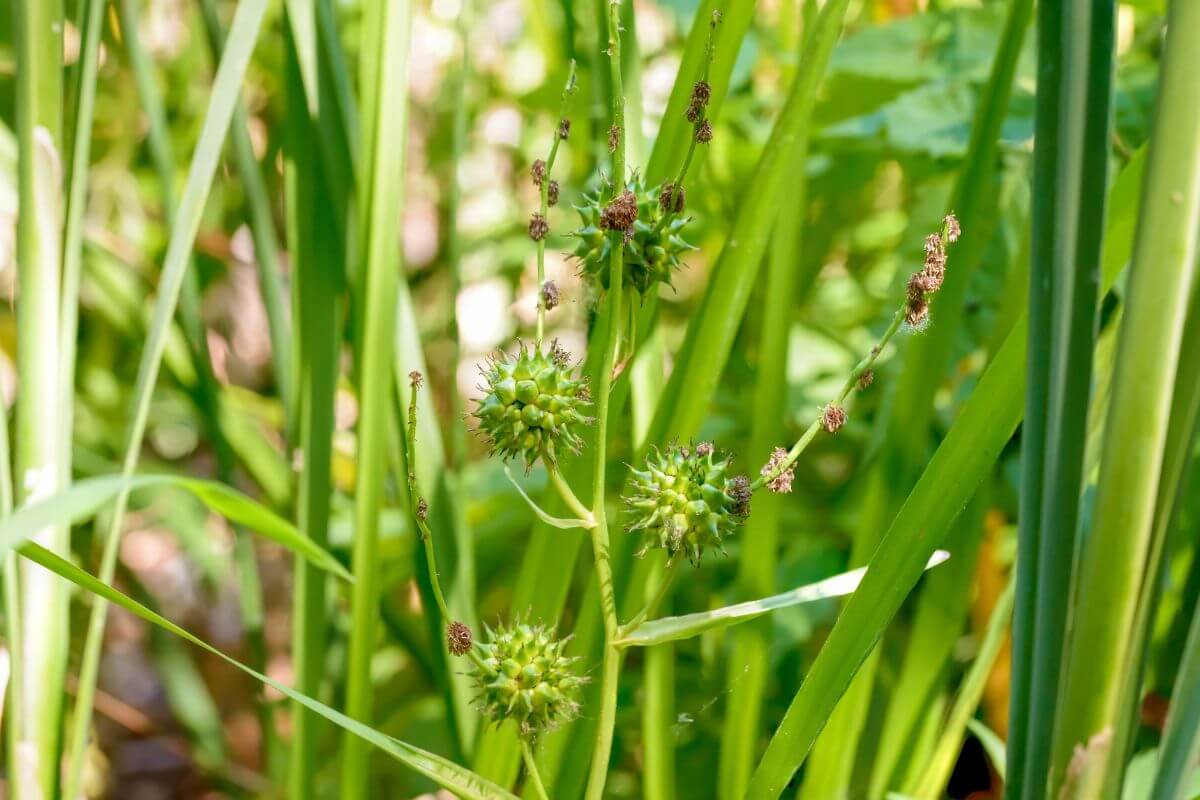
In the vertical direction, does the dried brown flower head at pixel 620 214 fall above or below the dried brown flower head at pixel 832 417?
above

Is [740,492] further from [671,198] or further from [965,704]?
[965,704]

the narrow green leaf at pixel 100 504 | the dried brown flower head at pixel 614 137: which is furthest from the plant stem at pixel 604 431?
the narrow green leaf at pixel 100 504

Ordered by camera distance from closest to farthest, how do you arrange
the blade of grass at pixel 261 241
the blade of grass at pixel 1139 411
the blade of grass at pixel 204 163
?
1. the blade of grass at pixel 1139 411
2. the blade of grass at pixel 204 163
3. the blade of grass at pixel 261 241

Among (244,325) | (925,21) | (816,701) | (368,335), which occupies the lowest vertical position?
(816,701)

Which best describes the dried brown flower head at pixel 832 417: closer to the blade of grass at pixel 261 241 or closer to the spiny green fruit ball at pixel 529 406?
the spiny green fruit ball at pixel 529 406

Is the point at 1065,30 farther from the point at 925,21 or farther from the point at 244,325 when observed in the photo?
the point at 244,325

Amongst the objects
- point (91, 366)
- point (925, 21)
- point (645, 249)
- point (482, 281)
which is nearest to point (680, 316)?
point (482, 281)
